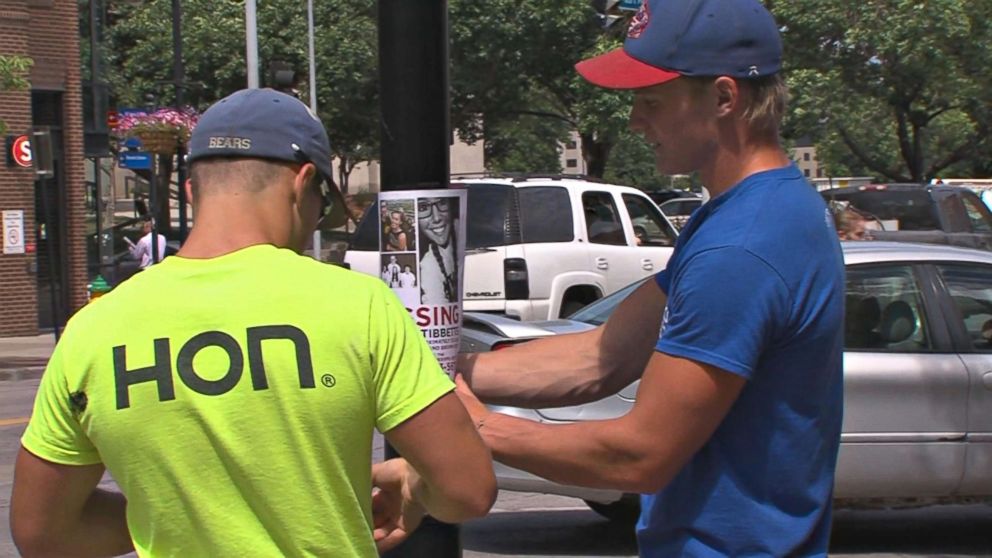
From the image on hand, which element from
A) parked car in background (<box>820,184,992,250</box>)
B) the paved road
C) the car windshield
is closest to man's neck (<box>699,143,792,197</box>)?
the paved road

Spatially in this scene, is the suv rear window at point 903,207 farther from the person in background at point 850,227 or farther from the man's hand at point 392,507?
the man's hand at point 392,507

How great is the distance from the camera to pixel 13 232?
22484 millimetres

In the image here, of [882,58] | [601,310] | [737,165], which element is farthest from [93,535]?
[882,58]

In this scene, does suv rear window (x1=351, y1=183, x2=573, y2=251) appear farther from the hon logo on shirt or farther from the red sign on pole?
the hon logo on shirt

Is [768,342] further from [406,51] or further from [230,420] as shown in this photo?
[406,51]

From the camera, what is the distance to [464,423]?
7.47 feet

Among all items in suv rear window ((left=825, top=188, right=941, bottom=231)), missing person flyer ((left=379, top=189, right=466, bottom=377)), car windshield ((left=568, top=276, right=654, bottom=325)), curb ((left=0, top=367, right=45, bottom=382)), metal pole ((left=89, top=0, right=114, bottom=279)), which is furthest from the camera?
metal pole ((left=89, top=0, right=114, bottom=279))

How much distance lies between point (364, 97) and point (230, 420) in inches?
1544

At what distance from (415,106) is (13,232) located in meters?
20.6

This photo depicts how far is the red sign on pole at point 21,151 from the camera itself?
21.7 metres

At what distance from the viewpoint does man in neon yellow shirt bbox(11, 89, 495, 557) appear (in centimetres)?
216

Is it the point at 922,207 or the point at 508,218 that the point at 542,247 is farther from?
the point at 922,207

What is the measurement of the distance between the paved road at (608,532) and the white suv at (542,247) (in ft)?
17.4

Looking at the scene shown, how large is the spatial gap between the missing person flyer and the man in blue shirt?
2.49 feet
